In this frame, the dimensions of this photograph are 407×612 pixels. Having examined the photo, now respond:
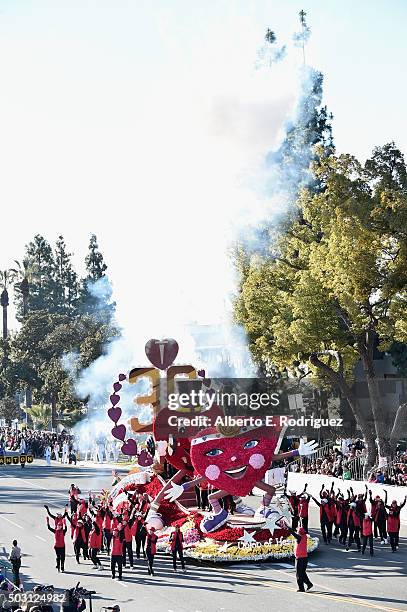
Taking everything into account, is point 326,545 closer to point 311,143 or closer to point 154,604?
point 154,604

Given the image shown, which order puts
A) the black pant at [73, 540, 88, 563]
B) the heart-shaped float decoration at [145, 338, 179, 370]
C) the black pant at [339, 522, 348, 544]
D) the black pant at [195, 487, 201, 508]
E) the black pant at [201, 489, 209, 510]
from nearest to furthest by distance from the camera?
the black pant at [73, 540, 88, 563] < the black pant at [339, 522, 348, 544] < the heart-shaped float decoration at [145, 338, 179, 370] < the black pant at [201, 489, 209, 510] < the black pant at [195, 487, 201, 508]

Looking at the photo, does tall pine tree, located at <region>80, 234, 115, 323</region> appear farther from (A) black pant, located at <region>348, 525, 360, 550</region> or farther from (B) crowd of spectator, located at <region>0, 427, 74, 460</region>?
(A) black pant, located at <region>348, 525, 360, 550</region>

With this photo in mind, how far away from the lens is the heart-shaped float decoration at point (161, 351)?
3012cm

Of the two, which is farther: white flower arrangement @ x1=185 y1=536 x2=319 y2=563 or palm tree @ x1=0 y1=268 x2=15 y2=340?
palm tree @ x1=0 y1=268 x2=15 y2=340

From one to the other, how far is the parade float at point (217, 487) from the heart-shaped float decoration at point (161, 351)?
0.15 feet

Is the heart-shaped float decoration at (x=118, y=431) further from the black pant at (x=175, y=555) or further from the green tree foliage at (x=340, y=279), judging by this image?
the green tree foliage at (x=340, y=279)

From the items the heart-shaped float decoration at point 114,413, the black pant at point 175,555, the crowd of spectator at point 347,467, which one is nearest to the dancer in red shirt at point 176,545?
the black pant at point 175,555

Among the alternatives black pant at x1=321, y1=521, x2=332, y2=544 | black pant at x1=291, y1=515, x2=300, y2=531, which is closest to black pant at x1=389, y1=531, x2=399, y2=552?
black pant at x1=321, y1=521, x2=332, y2=544

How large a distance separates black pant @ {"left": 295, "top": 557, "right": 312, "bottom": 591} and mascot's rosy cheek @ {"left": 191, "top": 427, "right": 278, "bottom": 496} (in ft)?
15.0

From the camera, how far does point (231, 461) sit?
25750mm

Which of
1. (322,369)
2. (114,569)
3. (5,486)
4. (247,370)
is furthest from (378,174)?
(5,486)

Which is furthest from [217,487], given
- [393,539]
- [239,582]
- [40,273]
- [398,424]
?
[40,273]

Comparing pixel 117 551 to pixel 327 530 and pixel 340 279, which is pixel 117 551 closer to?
pixel 327 530

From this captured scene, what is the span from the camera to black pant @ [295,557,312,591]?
2128 centimetres
